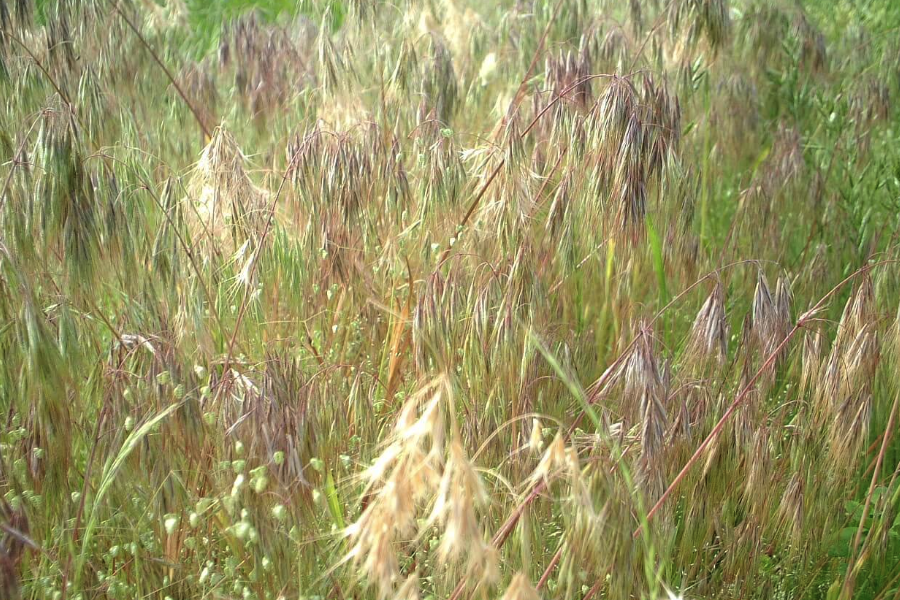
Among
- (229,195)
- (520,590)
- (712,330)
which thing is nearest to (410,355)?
(229,195)

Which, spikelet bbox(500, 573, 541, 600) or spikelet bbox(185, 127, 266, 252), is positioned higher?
spikelet bbox(185, 127, 266, 252)

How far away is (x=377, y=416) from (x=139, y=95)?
3.21ft

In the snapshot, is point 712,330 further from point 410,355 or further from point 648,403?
point 410,355

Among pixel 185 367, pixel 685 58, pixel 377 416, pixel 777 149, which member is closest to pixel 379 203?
pixel 377 416

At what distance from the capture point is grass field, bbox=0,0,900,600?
3.97ft

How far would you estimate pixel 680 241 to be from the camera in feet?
5.59

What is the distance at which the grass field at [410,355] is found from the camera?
121 cm

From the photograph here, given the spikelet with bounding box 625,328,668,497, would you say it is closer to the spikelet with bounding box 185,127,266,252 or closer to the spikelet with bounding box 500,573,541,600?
the spikelet with bounding box 500,573,541,600

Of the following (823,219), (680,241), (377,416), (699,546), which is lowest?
(699,546)

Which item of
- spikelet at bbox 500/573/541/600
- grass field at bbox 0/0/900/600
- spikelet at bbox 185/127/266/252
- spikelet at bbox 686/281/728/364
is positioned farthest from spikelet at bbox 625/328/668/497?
spikelet at bbox 185/127/266/252

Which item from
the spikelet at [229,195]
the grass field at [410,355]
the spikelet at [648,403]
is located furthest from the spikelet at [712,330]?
the spikelet at [229,195]

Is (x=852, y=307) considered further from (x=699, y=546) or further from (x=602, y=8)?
(x=602, y=8)

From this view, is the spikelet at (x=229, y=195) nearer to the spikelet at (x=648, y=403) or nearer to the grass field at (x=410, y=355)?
the grass field at (x=410, y=355)

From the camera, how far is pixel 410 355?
1756 millimetres
